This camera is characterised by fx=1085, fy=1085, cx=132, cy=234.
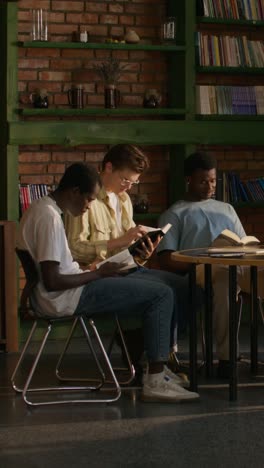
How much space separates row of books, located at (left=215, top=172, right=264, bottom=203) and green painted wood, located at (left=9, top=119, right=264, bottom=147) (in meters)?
0.33

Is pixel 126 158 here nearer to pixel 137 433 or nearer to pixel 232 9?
pixel 137 433

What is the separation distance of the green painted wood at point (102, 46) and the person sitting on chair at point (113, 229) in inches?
71.6

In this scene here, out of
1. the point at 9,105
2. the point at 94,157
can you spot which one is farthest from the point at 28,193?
the point at 94,157

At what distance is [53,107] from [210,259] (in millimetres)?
2909

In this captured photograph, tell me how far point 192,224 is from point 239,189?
1.99 m

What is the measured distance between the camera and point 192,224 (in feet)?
20.8

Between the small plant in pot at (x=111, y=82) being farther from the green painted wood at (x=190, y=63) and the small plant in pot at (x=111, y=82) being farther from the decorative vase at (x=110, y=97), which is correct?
the green painted wood at (x=190, y=63)

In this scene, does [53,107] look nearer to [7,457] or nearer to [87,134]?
[87,134]

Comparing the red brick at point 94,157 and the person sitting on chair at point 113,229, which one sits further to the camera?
the red brick at point 94,157

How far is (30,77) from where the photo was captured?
7.86 m

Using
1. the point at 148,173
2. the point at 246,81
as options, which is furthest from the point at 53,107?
the point at 246,81

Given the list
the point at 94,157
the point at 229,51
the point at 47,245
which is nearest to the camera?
the point at 47,245

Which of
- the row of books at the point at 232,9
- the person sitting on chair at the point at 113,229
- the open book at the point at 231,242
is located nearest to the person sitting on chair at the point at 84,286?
the person sitting on chair at the point at 113,229

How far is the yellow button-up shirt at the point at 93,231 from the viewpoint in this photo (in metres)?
5.94
